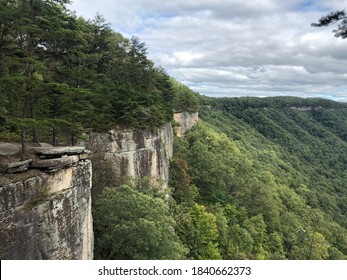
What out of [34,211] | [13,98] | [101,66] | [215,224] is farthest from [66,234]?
[101,66]

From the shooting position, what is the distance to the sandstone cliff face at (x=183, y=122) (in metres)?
63.6

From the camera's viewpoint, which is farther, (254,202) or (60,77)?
(254,202)

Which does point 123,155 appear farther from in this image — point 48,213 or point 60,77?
point 48,213

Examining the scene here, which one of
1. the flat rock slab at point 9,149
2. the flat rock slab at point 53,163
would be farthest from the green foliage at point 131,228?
the flat rock slab at point 9,149

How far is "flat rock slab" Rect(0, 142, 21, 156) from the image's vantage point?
51.8ft

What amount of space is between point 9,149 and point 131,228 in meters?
9.17

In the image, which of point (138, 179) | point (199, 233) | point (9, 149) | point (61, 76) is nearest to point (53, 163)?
point (9, 149)

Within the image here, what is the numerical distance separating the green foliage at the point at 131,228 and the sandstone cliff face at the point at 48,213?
2517 mm

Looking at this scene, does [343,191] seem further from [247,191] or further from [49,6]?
[49,6]

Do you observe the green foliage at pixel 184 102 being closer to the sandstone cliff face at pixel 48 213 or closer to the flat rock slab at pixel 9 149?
the sandstone cliff face at pixel 48 213

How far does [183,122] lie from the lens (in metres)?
66.2

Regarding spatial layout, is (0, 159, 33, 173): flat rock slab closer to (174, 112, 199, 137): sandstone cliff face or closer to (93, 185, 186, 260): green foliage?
(93, 185, 186, 260): green foliage

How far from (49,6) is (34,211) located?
10732 mm

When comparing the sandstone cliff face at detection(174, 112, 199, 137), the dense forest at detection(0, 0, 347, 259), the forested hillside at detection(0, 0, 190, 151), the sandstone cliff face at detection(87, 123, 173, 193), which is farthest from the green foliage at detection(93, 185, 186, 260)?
the sandstone cliff face at detection(174, 112, 199, 137)
